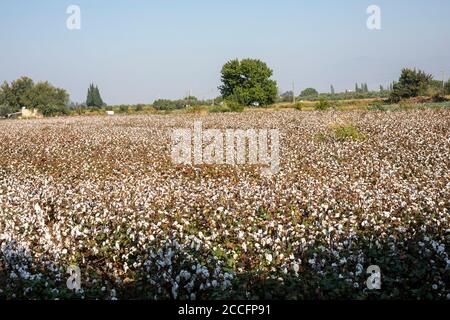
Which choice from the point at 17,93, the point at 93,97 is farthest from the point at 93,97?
the point at 17,93

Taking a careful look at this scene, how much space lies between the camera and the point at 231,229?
6930 mm

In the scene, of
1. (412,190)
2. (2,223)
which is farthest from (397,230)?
(2,223)

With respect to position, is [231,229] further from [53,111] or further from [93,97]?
[93,97]

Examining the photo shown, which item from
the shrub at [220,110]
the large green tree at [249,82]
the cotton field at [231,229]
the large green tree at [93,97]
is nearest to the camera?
the cotton field at [231,229]

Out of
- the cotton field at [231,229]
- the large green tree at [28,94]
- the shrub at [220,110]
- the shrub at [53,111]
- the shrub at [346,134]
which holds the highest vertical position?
the large green tree at [28,94]

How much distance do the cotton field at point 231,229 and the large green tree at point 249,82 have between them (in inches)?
2490

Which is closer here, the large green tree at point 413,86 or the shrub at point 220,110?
the shrub at point 220,110

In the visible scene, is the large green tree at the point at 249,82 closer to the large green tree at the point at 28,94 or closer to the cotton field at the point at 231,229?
the large green tree at the point at 28,94

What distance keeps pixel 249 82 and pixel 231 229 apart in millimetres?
71880

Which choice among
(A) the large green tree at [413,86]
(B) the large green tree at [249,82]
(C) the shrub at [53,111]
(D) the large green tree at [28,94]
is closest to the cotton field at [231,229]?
(A) the large green tree at [413,86]

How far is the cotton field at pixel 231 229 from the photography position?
5176 mm

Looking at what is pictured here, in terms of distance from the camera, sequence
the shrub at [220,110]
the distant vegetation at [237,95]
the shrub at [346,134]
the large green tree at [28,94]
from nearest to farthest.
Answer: the shrub at [346,134], the shrub at [220,110], the distant vegetation at [237,95], the large green tree at [28,94]
